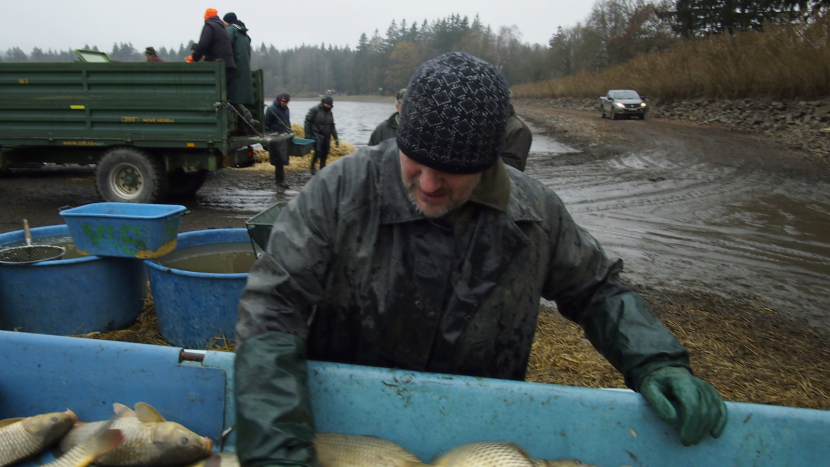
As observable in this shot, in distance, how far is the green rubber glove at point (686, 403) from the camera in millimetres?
1803

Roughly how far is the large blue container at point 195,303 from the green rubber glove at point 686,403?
101 inches

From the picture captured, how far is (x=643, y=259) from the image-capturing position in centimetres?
661

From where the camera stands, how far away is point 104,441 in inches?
77.5

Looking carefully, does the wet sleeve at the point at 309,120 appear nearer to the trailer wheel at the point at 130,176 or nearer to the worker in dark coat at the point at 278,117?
the worker in dark coat at the point at 278,117

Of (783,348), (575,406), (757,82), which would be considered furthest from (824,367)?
(757,82)

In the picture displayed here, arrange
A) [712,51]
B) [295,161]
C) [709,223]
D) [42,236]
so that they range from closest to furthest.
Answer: [42,236], [709,223], [295,161], [712,51]

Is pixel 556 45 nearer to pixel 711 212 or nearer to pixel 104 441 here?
pixel 711 212

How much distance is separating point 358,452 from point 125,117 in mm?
7396

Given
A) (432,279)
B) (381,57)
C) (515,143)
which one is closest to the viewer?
(432,279)

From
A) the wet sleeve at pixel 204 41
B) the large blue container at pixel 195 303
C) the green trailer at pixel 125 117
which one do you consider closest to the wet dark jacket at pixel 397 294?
the large blue container at pixel 195 303

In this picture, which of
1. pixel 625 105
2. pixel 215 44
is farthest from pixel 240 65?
pixel 625 105

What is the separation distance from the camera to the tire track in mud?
5926 mm

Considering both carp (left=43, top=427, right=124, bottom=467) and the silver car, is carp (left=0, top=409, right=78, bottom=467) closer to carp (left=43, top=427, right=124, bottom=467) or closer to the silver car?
carp (left=43, top=427, right=124, bottom=467)

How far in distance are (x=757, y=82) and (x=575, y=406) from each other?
2467 cm
